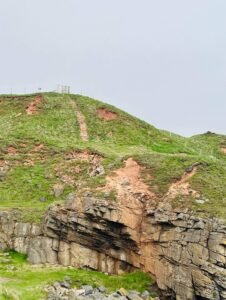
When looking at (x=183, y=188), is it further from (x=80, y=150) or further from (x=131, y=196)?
(x=80, y=150)

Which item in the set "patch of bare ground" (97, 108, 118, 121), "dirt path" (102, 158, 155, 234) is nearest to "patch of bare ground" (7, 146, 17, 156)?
"patch of bare ground" (97, 108, 118, 121)

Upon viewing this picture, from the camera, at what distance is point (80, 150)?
2266 inches

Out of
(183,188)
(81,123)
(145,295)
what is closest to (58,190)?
(183,188)

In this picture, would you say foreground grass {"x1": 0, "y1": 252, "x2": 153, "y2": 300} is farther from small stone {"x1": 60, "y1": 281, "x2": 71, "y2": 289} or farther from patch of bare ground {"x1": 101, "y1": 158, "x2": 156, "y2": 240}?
patch of bare ground {"x1": 101, "y1": 158, "x2": 156, "y2": 240}

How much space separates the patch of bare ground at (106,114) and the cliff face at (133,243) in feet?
109

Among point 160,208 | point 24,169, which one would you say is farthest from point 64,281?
point 24,169

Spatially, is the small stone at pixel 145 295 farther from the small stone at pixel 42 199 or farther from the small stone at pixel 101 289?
the small stone at pixel 42 199

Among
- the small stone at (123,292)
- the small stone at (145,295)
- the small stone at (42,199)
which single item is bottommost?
the small stone at (145,295)

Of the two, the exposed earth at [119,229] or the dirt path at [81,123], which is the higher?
the dirt path at [81,123]

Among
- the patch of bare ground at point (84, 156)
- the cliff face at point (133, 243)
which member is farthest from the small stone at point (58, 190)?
the cliff face at point (133, 243)

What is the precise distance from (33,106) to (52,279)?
44.4 m

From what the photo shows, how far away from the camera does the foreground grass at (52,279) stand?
3241 centimetres

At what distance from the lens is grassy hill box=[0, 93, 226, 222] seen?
40.3 m

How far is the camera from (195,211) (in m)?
34.9
